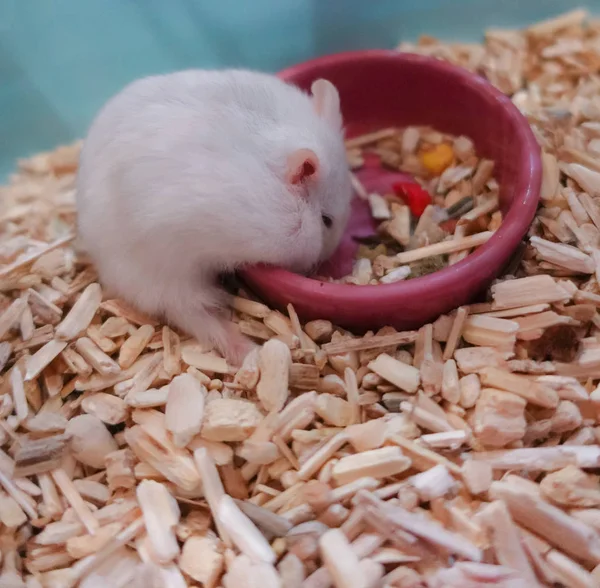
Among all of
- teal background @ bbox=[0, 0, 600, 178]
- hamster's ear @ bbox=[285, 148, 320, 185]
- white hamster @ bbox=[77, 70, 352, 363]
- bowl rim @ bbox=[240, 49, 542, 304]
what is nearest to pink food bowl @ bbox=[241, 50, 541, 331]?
bowl rim @ bbox=[240, 49, 542, 304]

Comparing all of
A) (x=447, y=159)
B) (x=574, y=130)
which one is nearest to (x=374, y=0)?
(x=447, y=159)

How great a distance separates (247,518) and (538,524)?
1.95 ft

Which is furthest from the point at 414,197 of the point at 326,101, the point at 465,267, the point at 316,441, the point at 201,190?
the point at 316,441

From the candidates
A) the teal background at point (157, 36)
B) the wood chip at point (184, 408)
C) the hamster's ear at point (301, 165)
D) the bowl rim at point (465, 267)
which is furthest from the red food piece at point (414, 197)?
the wood chip at point (184, 408)

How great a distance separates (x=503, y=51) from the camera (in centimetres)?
250

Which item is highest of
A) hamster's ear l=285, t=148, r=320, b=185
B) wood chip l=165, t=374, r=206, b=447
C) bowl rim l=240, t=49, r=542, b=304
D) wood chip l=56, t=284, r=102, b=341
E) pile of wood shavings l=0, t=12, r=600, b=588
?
hamster's ear l=285, t=148, r=320, b=185

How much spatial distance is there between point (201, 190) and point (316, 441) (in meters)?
0.65

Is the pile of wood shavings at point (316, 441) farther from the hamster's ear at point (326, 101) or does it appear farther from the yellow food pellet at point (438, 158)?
the hamster's ear at point (326, 101)

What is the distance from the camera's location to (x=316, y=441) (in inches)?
60.6

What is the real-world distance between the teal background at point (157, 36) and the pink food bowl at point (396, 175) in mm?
393

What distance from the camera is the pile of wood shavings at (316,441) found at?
136cm

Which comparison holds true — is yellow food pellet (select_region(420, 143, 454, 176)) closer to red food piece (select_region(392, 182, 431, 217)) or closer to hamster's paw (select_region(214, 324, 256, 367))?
red food piece (select_region(392, 182, 431, 217))

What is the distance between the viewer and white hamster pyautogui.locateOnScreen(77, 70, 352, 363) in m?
1.65

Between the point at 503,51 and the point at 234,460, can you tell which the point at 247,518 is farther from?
the point at 503,51
